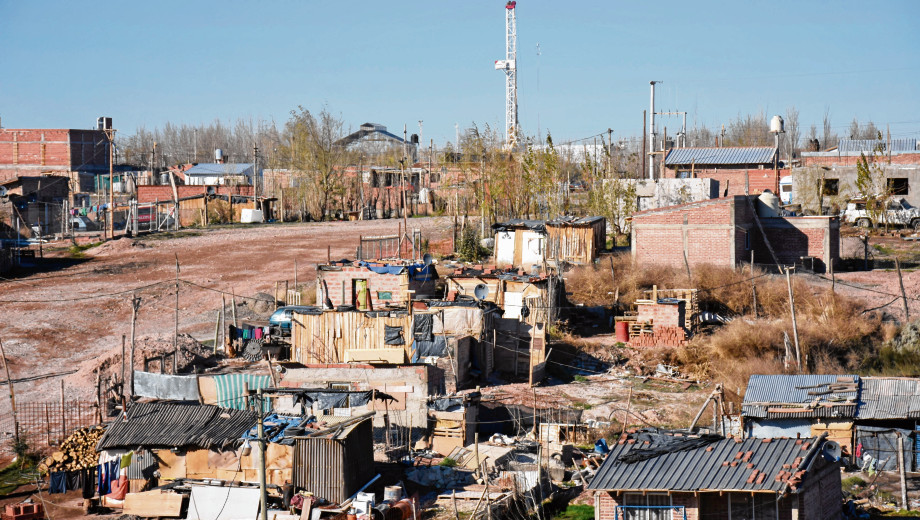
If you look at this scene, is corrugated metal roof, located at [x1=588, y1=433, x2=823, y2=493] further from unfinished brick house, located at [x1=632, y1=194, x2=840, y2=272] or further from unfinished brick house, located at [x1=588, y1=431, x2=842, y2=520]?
unfinished brick house, located at [x1=632, y1=194, x2=840, y2=272]

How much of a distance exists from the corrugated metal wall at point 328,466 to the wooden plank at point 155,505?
6.95 ft

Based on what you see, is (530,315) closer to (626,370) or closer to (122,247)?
(626,370)

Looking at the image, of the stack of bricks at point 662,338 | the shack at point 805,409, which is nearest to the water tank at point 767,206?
the stack of bricks at point 662,338

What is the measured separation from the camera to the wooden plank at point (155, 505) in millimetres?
16623

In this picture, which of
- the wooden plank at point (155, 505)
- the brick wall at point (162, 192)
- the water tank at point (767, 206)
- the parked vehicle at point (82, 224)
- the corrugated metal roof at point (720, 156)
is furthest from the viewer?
the brick wall at point (162, 192)

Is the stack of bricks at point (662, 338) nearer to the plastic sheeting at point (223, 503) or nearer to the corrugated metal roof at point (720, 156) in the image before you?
the plastic sheeting at point (223, 503)

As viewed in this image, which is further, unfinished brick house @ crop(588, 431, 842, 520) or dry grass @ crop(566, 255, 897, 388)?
dry grass @ crop(566, 255, 897, 388)

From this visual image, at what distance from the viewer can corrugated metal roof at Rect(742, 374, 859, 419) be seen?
18.3 metres

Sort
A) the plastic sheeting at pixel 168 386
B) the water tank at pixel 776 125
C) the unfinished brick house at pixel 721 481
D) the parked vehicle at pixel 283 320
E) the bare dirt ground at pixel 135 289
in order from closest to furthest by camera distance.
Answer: the unfinished brick house at pixel 721 481, the plastic sheeting at pixel 168 386, the parked vehicle at pixel 283 320, the bare dirt ground at pixel 135 289, the water tank at pixel 776 125

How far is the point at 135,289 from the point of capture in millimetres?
33469

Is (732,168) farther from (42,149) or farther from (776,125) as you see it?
(42,149)

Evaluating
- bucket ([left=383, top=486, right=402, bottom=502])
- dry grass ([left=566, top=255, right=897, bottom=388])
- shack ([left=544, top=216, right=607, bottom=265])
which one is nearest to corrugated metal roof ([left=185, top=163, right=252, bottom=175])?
shack ([left=544, top=216, right=607, bottom=265])

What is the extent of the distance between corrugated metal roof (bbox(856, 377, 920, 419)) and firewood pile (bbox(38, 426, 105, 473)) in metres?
13.8

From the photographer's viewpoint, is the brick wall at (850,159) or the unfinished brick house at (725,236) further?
the brick wall at (850,159)
